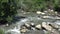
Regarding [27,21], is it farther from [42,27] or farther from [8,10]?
[42,27]

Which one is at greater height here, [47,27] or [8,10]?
[8,10]

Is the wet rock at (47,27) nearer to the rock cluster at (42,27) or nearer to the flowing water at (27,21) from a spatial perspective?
the rock cluster at (42,27)

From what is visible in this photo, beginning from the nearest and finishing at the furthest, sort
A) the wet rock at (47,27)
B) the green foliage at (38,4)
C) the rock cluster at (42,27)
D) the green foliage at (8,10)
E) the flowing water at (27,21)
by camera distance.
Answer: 1. the flowing water at (27,21)
2. the rock cluster at (42,27)
3. the wet rock at (47,27)
4. the green foliage at (8,10)
5. the green foliage at (38,4)

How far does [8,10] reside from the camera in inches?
454

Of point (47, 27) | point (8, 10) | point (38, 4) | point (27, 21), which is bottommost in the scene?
point (47, 27)

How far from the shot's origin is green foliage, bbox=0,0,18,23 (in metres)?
11.3

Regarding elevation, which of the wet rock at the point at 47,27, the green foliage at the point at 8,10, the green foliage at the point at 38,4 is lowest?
the wet rock at the point at 47,27

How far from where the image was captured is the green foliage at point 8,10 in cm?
1126

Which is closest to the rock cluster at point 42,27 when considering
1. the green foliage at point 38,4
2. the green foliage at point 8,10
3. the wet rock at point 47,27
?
the wet rock at point 47,27

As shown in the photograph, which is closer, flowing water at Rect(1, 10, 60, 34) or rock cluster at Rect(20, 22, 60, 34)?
flowing water at Rect(1, 10, 60, 34)

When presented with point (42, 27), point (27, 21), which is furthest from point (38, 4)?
point (42, 27)

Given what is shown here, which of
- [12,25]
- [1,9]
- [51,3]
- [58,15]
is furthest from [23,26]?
[51,3]

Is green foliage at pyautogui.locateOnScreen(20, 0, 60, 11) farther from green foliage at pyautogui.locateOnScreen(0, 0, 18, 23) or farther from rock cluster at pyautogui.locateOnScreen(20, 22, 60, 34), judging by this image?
rock cluster at pyautogui.locateOnScreen(20, 22, 60, 34)

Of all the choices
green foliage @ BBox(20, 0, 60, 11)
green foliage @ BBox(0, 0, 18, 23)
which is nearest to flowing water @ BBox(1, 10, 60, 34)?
green foliage @ BBox(0, 0, 18, 23)
